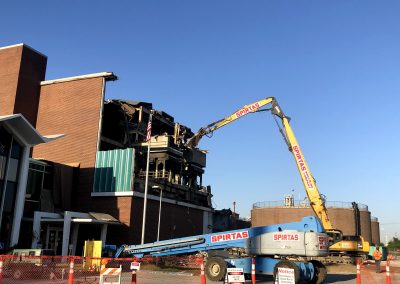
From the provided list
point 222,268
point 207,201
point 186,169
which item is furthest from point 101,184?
point 222,268

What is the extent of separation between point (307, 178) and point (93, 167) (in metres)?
21.4

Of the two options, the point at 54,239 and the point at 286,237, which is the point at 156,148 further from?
the point at 286,237

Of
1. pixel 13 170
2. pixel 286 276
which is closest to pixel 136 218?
pixel 13 170

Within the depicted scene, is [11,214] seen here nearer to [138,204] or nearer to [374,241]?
[138,204]

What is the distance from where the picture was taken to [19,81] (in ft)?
155

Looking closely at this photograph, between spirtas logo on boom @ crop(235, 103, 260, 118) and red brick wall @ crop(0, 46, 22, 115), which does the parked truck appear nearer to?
spirtas logo on boom @ crop(235, 103, 260, 118)

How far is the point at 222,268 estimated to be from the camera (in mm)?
21844

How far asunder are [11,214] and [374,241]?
47.2 metres

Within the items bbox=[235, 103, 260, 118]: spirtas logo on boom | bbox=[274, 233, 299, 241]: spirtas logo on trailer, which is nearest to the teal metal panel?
bbox=[235, 103, 260, 118]: spirtas logo on boom

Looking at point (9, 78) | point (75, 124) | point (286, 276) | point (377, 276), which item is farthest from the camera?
point (9, 78)

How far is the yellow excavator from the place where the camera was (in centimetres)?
3120

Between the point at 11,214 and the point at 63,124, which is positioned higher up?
the point at 63,124

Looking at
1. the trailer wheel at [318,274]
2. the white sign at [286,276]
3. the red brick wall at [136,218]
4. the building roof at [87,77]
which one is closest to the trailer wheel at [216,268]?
the trailer wheel at [318,274]

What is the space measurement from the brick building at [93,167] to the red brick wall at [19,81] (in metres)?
0.11
